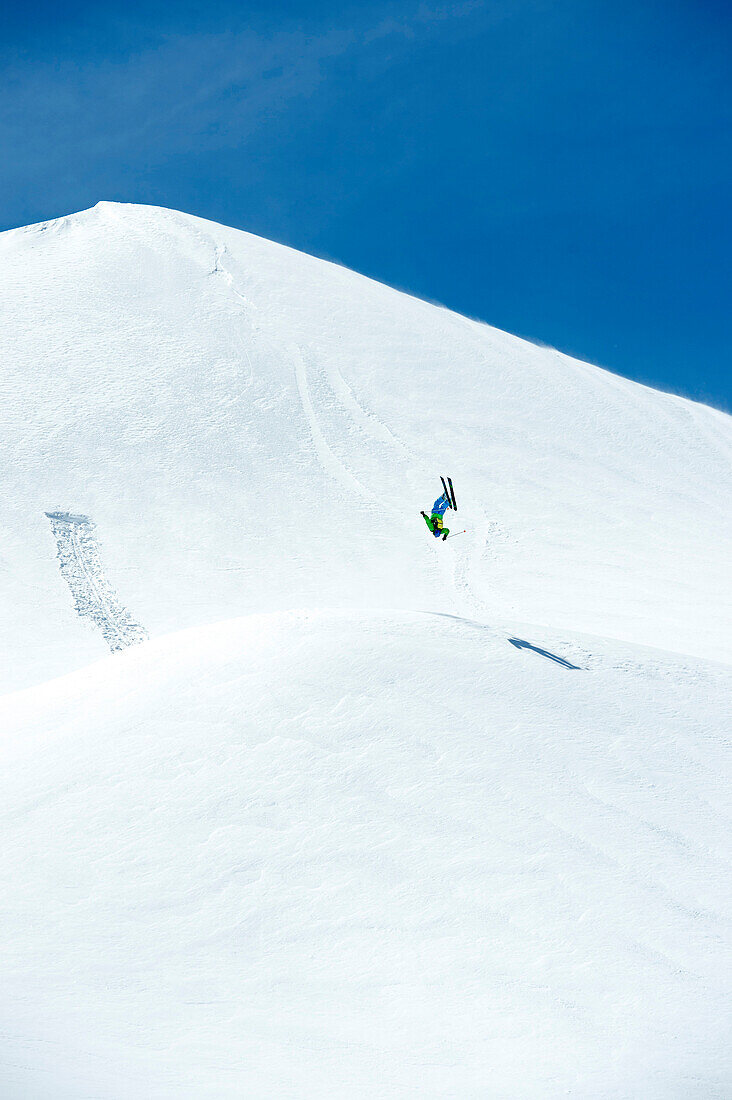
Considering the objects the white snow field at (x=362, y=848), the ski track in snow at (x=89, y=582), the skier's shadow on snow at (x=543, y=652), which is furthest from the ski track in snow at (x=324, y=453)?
the skier's shadow on snow at (x=543, y=652)

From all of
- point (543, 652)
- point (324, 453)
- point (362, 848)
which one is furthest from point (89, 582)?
point (362, 848)

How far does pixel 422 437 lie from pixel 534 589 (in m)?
13.5

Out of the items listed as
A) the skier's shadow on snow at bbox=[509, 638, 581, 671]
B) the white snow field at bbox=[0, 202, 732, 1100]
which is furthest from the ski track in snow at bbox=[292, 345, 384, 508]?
the skier's shadow on snow at bbox=[509, 638, 581, 671]

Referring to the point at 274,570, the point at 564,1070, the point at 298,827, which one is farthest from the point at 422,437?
the point at 564,1070

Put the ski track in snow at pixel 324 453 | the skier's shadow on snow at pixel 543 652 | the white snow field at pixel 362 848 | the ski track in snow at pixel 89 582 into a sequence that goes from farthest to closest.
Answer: the ski track in snow at pixel 324 453
the ski track in snow at pixel 89 582
the skier's shadow on snow at pixel 543 652
the white snow field at pixel 362 848

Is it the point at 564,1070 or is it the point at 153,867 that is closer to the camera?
the point at 564,1070

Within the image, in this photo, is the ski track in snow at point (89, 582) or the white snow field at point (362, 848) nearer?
the white snow field at point (362, 848)

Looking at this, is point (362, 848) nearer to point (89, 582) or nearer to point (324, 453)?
point (89, 582)

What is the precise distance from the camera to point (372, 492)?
34.4 meters

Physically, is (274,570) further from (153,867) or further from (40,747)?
(153,867)

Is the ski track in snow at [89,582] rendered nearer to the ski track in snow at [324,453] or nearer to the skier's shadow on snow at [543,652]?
the ski track in snow at [324,453]

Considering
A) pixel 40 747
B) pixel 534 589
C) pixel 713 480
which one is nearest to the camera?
pixel 40 747

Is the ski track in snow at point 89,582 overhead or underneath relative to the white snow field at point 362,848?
overhead

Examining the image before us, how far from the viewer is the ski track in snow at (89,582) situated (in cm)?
2428
